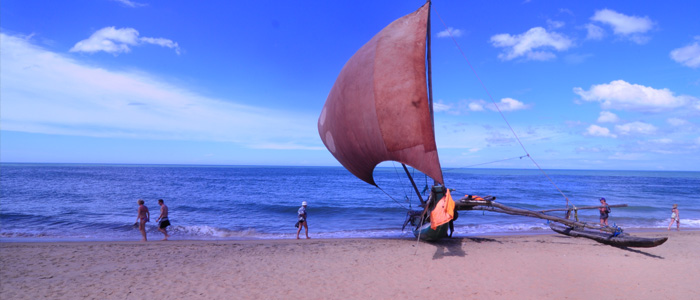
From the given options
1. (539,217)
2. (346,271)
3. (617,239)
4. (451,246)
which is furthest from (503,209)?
(346,271)

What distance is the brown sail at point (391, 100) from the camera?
8758 millimetres

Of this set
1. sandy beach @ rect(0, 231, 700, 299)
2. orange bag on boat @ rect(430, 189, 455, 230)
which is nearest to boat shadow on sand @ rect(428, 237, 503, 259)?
sandy beach @ rect(0, 231, 700, 299)

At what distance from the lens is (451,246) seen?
10812mm

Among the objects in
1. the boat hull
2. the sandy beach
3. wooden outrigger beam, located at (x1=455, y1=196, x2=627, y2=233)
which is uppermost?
wooden outrigger beam, located at (x1=455, y1=196, x2=627, y2=233)

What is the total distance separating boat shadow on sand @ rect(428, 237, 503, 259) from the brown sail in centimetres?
248

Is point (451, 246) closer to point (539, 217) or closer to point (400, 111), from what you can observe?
point (539, 217)

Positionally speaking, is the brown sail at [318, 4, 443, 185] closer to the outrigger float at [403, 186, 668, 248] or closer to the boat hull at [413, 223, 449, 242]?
the outrigger float at [403, 186, 668, 248]

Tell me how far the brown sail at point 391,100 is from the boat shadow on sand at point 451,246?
248cm

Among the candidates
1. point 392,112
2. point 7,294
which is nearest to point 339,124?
point 392,112

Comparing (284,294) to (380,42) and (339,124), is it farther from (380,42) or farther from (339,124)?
(380,42)

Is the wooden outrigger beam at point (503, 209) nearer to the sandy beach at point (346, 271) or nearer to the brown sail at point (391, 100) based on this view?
the sandy beach at point (346, 271)

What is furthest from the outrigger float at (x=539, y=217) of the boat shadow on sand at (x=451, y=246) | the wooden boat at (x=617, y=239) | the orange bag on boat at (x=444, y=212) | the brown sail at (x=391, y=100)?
the brown sail at (x=391, y=100)

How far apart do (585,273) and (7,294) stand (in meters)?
11.8

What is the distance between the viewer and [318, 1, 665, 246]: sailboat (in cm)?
871
